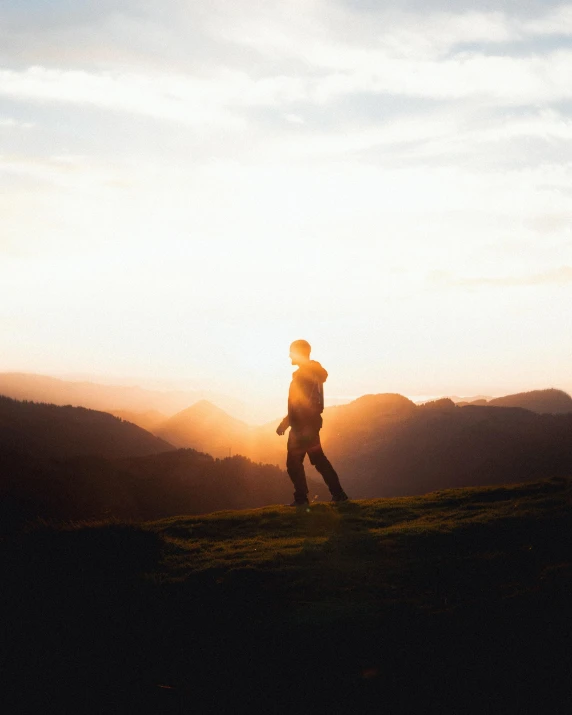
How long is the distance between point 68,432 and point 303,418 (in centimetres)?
10366

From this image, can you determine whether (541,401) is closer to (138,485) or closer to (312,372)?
(138,485)

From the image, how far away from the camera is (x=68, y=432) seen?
110m

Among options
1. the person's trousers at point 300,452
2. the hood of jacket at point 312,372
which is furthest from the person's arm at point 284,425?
the hood of jacket at point 312,372

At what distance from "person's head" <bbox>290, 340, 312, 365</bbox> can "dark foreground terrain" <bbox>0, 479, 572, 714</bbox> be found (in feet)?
12.0

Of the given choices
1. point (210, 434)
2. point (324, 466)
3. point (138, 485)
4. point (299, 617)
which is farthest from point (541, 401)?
point (299, 617)

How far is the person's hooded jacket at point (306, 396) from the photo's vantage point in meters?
13.3

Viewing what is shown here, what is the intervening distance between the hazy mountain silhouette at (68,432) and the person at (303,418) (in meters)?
81.8

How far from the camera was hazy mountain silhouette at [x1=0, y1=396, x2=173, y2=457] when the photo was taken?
96.8 m

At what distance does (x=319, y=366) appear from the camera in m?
13.5

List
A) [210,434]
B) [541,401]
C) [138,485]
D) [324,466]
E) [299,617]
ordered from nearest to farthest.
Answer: [299,617] < [324,466] < [138,485] < [541,401] < [210,434]

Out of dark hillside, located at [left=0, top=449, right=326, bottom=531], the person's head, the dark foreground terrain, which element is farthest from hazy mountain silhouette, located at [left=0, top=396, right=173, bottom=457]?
the dark foreground terrain

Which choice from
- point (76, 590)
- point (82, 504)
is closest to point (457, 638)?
point (76, 590)

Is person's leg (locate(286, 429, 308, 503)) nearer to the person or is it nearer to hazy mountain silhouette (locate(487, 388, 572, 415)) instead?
the person

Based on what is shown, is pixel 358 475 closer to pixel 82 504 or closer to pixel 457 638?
pixel 82 504
